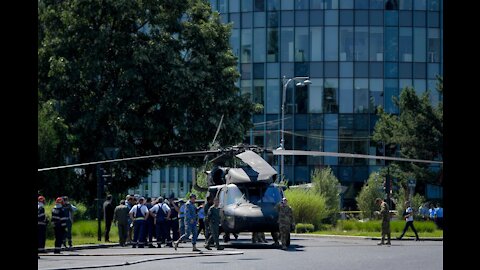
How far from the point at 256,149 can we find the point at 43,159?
16.0 metres

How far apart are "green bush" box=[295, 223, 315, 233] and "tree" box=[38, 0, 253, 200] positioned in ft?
17.3

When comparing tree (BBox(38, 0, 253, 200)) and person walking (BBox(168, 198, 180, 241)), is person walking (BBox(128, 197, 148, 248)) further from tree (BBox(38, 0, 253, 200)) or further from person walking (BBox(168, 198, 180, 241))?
tree (BBox(38, 0, 253, 200))

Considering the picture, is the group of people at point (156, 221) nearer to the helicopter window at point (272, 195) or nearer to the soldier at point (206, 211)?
the soldier at point (206, 211)

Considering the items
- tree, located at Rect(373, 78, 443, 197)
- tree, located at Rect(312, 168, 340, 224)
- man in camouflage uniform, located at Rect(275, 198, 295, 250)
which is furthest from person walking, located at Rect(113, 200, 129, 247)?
tree, located at Rect(373, 78, 443, 197)

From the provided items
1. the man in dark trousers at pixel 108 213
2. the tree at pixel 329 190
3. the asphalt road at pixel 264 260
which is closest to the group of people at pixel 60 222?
the asphalt road at pixel 264 260

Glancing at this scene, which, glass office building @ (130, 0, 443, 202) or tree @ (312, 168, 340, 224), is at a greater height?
glass office building @ (130, 0, 443, 202)

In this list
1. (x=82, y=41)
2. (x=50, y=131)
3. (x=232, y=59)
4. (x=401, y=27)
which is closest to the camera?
(x=50, y=131)

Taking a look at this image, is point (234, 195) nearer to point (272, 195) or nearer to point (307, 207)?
point (272, 195)

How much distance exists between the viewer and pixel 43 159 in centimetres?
4444

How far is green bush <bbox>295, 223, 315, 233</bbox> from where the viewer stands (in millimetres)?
47775

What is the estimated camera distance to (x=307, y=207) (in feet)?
164

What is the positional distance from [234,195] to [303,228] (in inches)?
634
